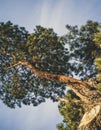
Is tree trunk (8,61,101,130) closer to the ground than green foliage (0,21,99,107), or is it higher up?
closer to the ground

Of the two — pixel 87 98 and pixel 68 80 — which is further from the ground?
pixel 68 80

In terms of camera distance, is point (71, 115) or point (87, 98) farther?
point (71, 115)

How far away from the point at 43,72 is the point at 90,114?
6323mm

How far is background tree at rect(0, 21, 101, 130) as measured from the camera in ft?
98.9

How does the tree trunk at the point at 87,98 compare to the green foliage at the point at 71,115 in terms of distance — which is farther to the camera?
the green foliage at the point at 71,115

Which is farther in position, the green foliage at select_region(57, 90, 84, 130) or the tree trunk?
the green foliage at select_region(57, 90, 84, 130)

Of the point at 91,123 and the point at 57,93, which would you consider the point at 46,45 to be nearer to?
the point at 57,93

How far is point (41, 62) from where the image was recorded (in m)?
30.9

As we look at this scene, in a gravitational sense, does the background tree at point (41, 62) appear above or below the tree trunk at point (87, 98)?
above

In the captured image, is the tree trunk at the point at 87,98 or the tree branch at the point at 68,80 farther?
the tree branch at the point at 68,80

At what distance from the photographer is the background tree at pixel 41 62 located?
3016cm

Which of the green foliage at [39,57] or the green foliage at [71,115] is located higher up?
the green foliage at [39,57]

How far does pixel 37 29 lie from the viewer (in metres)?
31.2

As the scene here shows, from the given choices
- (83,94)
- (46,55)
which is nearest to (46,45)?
(46,55)
